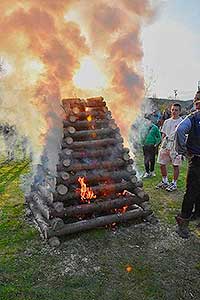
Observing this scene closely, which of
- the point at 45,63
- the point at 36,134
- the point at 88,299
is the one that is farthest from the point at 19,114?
the point at 88,299

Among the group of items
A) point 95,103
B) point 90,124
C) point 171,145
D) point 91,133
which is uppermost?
point 95,103

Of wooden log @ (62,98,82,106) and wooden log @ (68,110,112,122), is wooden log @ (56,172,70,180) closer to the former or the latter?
wooden log @ (68,110,112,122)

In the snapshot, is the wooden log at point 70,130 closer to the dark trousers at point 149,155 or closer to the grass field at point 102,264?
the grass field at point 102,264

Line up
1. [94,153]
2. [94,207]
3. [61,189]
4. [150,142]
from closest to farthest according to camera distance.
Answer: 1. [61,189]
2. [94,207]
3. [94,153]
4. [150,142]

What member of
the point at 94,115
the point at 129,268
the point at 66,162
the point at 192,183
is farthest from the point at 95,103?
the point at 129,268

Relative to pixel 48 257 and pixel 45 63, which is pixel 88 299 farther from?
pixel 45 63

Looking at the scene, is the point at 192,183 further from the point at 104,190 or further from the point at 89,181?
the point at 89,181

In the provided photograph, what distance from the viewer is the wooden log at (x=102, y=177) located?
19.0ft

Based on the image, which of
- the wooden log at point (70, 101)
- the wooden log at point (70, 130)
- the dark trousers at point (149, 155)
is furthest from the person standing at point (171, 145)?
the wooden log at point (70, 130)

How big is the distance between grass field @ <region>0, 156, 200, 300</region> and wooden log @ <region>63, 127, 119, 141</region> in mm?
1797

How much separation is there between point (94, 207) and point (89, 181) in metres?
0.50

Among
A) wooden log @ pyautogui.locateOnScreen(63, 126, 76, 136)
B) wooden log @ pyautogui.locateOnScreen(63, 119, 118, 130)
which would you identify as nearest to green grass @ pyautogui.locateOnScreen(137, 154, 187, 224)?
wooden log @ pyautogui.locateOnScreen(63, 119, 118, 130)

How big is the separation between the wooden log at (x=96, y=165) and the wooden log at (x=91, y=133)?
515 mm

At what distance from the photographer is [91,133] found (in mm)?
6289
